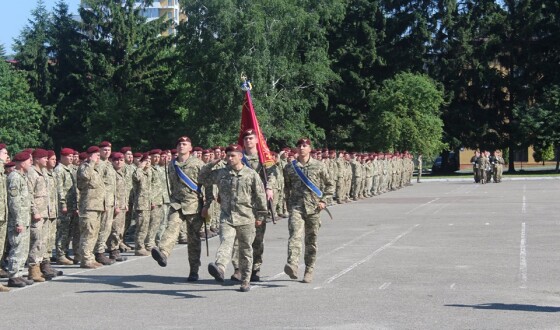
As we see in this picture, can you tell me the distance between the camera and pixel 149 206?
18188mm

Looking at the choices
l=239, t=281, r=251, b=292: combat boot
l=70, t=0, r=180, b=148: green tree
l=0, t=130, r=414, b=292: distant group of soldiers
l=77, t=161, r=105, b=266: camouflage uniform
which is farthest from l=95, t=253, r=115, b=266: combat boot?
l=70, t=0, r=180, b=148: green tree

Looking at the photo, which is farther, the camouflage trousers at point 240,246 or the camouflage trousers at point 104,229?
the camouflage trousers at point 104,229

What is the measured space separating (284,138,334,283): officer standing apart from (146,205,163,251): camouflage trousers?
5.49 meters

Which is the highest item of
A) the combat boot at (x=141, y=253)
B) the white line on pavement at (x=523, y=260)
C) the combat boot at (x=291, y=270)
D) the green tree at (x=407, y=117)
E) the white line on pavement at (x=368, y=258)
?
the green tree at (x=407, y=117)

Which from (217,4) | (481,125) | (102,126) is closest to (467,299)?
(217,4)

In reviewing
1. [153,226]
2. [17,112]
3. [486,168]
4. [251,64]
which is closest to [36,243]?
[153,226]

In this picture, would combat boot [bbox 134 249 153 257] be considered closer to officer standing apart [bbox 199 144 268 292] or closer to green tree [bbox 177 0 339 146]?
officer standing apart [bbox 199 144 268 292]

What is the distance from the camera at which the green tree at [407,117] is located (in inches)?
2351

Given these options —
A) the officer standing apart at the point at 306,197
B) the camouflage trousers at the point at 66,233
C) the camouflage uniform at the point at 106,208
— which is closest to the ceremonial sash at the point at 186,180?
the officer standing apart at the point at 306,197

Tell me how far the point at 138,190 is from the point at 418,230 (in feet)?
22.9

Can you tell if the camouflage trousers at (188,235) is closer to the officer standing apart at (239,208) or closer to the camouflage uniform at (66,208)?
the officer standing apart at (239,208)

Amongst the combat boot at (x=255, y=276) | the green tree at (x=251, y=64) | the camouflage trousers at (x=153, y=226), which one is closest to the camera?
the combat boot at (x=255, y=276)

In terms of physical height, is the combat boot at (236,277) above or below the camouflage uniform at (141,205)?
below

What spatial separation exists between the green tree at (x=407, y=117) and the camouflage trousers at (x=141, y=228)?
4247 cm
